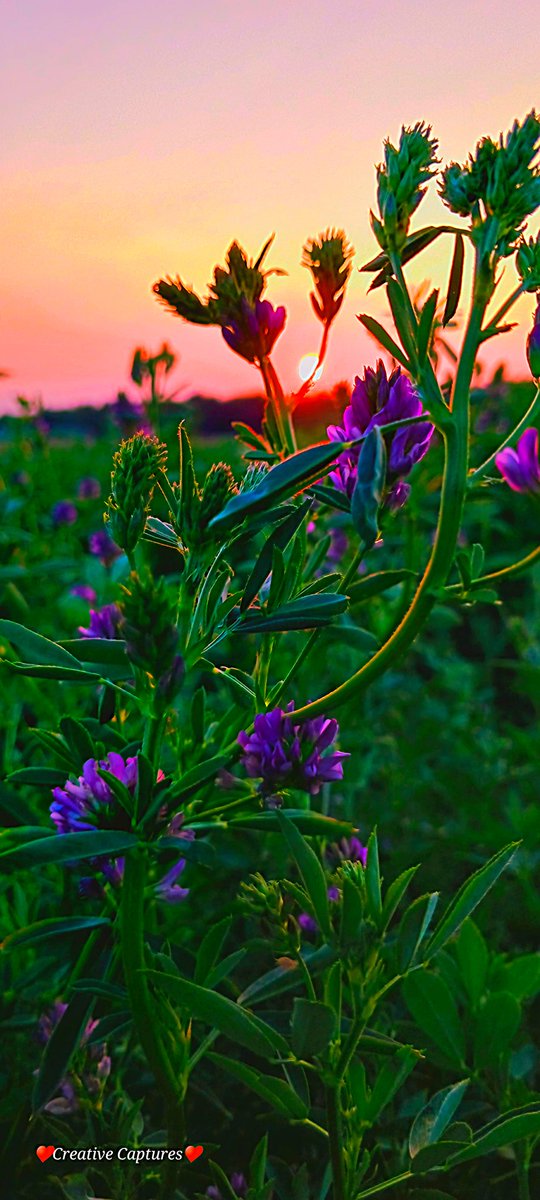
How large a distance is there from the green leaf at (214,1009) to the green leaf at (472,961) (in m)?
0.34

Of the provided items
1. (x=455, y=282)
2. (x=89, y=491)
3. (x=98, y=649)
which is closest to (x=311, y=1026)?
(x=98, y=649)

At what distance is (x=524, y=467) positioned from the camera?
0.62 m

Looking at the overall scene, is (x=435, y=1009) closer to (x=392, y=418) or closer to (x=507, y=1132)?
(x=507, y=1132)

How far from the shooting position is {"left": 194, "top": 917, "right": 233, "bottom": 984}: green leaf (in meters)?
0.75

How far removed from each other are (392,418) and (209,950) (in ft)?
1.41

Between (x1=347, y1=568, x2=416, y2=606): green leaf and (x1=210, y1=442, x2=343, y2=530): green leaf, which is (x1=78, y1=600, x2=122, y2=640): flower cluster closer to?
(x1=347, y1=568, x2=416, y2=606): green leaf

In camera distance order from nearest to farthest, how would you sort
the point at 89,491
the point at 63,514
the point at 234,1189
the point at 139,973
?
the point at 139,973, the point at 234,1189, the point at 63,514, the point at 89,491

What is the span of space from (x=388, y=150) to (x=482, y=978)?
28.2 inches

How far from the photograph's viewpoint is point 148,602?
0.54 metres

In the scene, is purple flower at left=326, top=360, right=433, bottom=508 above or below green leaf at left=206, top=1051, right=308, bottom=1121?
above

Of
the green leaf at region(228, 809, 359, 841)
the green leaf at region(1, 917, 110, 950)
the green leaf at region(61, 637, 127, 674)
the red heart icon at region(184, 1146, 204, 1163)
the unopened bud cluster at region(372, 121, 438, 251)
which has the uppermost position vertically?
the unopened bud cluster at region(372, 121, 438, 251)

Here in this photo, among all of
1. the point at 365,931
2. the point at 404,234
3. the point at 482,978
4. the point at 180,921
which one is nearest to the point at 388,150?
the point at 404,234

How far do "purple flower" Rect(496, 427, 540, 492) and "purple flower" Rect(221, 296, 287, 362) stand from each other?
0.20m

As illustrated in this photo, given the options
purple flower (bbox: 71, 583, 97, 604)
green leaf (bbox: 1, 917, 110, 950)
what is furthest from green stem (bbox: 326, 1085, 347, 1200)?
purple flower (bbox: 71, 583, 97, 604)
